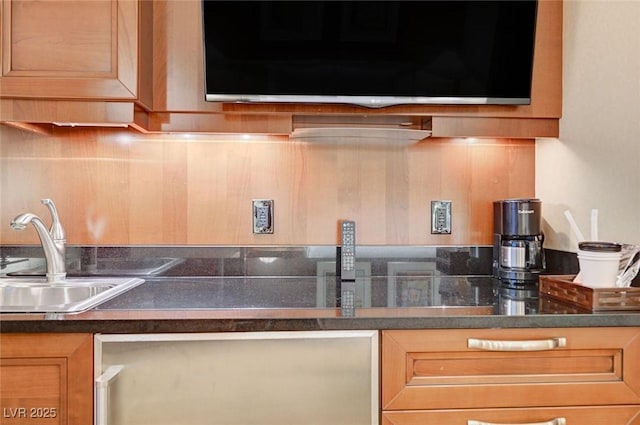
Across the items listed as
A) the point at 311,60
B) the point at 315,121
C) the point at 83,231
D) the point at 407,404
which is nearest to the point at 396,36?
the point at 311,60

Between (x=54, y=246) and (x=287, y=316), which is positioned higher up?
(x=54, y=246)

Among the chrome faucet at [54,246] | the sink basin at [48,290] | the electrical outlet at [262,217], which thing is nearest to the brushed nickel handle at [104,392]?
the sink basin at [48,290]

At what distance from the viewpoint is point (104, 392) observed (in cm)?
109

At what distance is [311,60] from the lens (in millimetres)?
1499

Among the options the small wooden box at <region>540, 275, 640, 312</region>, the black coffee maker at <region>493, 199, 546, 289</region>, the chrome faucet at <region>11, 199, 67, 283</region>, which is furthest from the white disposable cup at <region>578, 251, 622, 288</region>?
the chrome faucet at <region>11, 199, 67, 283</region>

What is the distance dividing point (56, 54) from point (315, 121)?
2.84ft

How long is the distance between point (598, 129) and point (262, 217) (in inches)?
47.7

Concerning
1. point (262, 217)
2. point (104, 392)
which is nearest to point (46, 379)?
point (104, 392)

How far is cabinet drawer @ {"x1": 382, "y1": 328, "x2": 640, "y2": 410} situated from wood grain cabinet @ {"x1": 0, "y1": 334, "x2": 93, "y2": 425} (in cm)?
75

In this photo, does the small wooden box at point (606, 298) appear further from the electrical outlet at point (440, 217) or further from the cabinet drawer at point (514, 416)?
the electrical outlet at point (440, 217)

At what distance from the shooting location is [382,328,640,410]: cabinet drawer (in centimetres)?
114

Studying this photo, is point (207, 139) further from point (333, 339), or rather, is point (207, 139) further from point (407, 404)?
point (407, 404)

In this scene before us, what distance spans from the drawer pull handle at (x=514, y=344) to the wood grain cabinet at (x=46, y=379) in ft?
3.20

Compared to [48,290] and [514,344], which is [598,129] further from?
[48,290]
